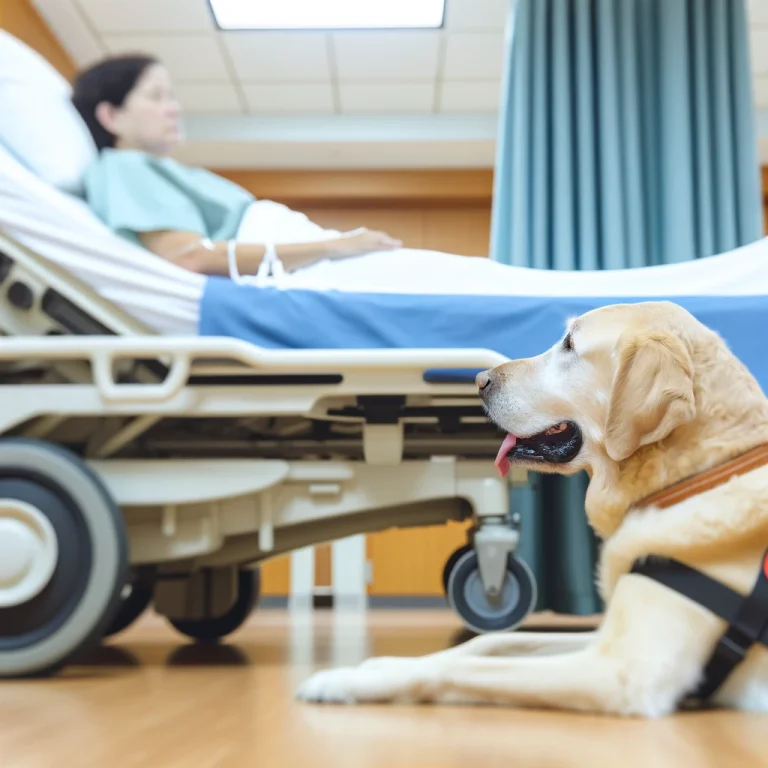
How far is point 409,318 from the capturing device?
1.62 meters

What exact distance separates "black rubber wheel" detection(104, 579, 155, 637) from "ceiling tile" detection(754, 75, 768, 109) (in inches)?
162

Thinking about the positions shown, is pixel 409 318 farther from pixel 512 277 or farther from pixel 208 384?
pixel 208 384

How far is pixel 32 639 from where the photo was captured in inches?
57.7

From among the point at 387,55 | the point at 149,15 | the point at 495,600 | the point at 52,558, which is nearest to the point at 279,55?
the point at 387,55

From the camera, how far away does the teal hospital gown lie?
1745 mm

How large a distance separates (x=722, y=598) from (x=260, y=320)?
0.95 m

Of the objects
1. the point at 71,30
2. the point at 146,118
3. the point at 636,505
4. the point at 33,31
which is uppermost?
the point at 71,30

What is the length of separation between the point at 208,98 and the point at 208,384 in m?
3.69

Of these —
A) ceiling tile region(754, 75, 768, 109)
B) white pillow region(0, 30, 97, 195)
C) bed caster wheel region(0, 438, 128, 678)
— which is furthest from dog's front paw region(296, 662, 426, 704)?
ceiling tile region(754, 75, 768, 109)

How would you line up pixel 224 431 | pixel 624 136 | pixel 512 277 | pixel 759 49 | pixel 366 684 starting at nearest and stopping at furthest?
pixel 366 684
pixel 512 277
pixel 224 431
pixel 624 136
pixel 759 49

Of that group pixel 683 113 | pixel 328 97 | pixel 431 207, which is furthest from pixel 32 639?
pixel 431 207

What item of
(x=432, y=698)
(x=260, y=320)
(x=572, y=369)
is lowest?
(x=432, y=698)

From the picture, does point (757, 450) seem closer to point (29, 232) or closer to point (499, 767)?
point (499, 767)

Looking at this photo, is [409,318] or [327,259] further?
[327,259]
